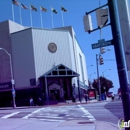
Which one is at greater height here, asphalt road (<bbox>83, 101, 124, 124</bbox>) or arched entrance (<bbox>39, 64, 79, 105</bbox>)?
arched entrance (<bbox>39, 64, 79, 105</bbox>)

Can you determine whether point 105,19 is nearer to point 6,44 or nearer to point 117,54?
point 117,54

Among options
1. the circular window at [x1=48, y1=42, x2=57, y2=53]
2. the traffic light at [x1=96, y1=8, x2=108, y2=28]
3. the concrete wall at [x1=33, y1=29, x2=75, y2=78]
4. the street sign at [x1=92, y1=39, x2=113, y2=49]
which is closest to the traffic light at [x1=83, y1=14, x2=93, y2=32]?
the traffic light at [x1=96, y1=8, x2=108, y2=28]

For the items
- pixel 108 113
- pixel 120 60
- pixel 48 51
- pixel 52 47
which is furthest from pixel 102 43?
pixel 52 47

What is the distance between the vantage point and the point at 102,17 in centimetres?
809

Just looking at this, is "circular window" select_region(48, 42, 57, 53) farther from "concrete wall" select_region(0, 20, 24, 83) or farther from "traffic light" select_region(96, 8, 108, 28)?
"traffic light" select_region(96, 8, 108, 28)

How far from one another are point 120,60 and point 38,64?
1469 inches

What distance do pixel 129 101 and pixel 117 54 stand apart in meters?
1.46

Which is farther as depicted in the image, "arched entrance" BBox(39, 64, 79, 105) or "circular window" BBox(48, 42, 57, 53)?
"circular window" BBox(48, 42, 57, 53)

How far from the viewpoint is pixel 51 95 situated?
149 feet

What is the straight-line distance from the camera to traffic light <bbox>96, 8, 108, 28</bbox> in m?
8.06

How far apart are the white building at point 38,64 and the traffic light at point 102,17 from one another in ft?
114

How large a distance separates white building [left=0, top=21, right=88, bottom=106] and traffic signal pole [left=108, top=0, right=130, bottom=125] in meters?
34.9

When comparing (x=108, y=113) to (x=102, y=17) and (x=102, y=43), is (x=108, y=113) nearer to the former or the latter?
(x=102, y=43)

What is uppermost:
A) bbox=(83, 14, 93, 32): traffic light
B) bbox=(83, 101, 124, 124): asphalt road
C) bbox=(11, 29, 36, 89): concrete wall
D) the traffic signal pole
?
bbox=(11, 29, 36, 89): concrete wall
